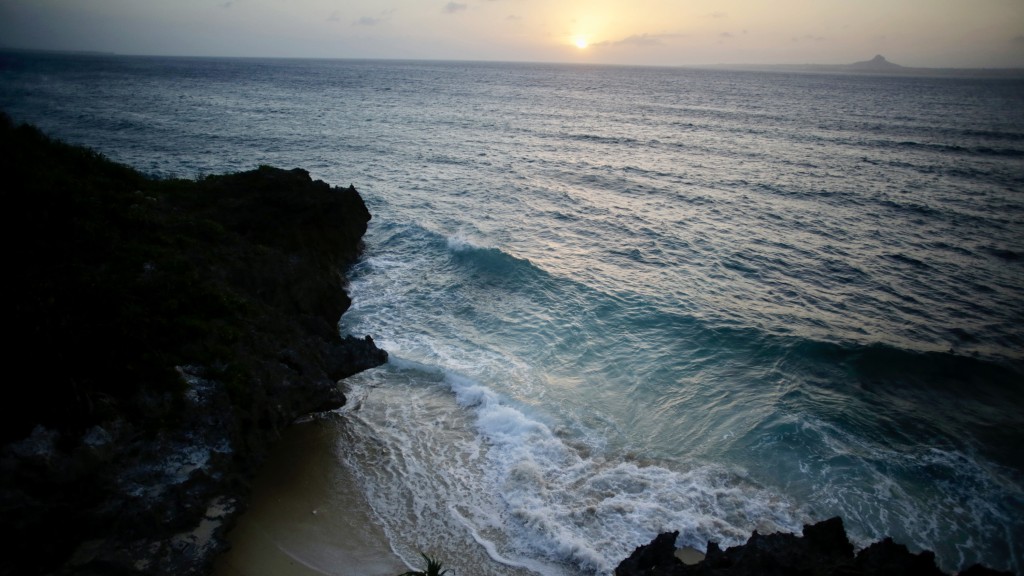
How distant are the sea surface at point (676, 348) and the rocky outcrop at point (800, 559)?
235 cm

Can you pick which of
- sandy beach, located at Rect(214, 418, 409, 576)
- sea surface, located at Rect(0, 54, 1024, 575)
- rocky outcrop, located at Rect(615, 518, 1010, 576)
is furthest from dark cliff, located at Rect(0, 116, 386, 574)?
rocky outcrop, located at Rect(615, 518, 1010, 576)

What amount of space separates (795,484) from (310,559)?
12629 millimetres

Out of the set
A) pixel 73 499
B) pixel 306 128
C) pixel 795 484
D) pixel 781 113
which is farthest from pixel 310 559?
pixel 781 113

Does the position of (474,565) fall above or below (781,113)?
below

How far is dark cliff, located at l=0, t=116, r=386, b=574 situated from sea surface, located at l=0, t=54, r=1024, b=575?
325cm

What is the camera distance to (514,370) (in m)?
19.2

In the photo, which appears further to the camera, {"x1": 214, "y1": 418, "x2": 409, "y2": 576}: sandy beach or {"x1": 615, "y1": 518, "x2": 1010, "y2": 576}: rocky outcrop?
{"x1": 214, "y1": 418, "x2": 409, "y2": 576}: sandy beach

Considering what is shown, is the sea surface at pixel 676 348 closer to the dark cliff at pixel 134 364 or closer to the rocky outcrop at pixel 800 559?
the rocky outcrop at pixel 800 559

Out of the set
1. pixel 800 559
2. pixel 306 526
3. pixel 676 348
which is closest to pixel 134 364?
pixel 306 526

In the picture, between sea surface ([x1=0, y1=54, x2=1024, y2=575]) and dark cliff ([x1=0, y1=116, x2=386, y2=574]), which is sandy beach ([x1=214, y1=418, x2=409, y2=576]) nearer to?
sea surface ([x1=0, y1=54, x2=1024, y2=575])

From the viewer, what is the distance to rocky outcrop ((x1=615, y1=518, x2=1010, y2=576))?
794 centimetres

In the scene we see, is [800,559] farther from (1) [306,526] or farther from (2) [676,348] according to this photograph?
(2) [676,348]

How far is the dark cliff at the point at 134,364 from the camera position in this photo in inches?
357

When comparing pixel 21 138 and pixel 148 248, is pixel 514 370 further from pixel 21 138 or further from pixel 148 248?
pixel 21 138
